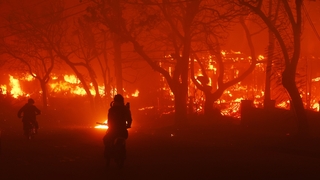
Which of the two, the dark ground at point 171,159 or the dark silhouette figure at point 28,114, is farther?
the dark silhouette figure at point 28,114

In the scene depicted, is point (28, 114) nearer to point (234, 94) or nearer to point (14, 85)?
point (234, 94)

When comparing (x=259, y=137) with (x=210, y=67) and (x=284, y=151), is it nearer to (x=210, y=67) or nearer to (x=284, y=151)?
(x=284, y=151)

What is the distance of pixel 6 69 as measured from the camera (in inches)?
2896

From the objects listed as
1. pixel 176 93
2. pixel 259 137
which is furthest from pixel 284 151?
pixel 176 93

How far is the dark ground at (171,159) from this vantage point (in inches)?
504

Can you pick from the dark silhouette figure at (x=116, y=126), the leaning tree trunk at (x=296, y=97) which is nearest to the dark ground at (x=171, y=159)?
the dark silhouette figure at (x=116, y=126)

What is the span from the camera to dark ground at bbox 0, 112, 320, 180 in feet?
42.0

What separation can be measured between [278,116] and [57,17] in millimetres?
25076

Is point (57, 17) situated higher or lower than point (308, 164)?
higher

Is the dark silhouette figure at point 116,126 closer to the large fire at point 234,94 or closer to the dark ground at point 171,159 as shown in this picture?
the dark ground at point 171,159

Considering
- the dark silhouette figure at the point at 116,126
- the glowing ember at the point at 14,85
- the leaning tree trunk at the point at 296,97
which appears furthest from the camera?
the glowing ember at the point at 14,85

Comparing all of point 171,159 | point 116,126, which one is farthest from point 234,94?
point 116,126

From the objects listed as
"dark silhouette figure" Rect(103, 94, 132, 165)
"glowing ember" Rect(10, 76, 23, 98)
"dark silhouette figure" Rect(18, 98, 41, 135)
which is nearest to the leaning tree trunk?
"dark silhouette figure" Rect(103, 94, 132, 165)

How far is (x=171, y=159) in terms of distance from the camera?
51.4 feet
